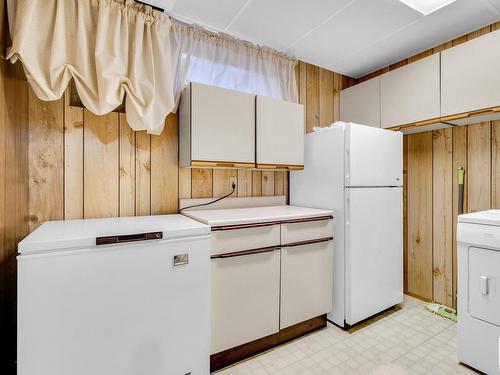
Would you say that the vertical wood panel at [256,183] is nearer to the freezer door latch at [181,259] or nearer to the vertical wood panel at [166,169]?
the vertical wood panel at [166,169]

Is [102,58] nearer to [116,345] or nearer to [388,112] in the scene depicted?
[116,345]

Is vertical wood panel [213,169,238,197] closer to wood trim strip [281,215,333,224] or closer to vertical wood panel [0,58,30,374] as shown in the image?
wood trim strip [281,215,333,224]

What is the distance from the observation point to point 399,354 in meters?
1.77

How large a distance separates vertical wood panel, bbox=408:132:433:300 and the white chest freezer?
7.47ft

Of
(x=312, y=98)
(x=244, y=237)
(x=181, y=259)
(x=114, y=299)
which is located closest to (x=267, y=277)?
(x=244, y=237)

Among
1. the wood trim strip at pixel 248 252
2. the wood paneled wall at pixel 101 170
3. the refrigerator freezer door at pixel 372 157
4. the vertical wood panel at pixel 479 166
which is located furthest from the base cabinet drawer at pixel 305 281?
the vertical wood panel at pixel 479 166

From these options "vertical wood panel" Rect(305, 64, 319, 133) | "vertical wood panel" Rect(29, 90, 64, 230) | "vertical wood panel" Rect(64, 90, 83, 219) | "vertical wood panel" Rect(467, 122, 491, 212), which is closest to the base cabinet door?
"vertical wood panel" Rect(64, 90, 83, 219)

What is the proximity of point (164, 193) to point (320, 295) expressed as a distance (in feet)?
4.66

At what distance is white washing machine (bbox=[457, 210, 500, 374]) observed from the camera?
1525 millimetres

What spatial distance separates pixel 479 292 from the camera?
1594 millimetres

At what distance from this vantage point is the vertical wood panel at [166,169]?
1.96 meters

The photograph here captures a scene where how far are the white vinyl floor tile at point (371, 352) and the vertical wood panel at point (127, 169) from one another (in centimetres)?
123

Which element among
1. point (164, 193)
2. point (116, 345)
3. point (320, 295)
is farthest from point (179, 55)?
point (320, 295)

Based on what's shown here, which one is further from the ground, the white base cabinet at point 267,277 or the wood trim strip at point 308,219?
the wood trim strip at point 308,219
